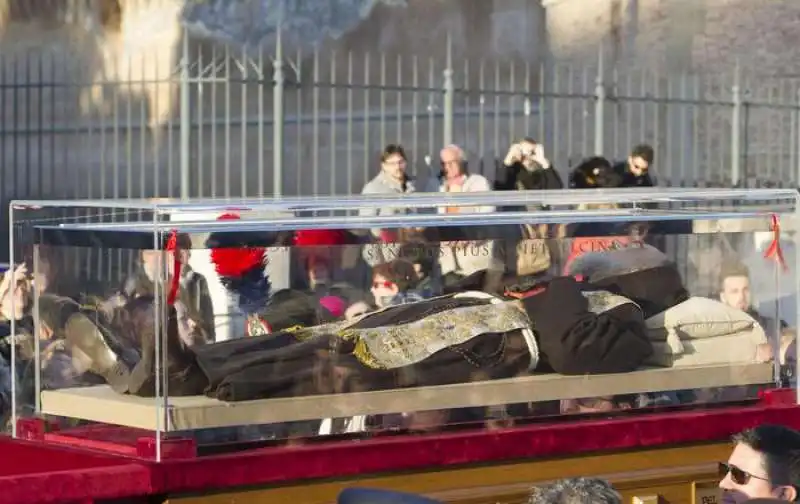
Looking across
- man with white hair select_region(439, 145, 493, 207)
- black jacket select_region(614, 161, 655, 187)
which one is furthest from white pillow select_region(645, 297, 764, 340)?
black jacket select_region(614, 161, 655, 187)

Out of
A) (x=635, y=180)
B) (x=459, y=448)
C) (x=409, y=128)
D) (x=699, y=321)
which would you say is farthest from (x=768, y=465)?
(x=409, y=128)

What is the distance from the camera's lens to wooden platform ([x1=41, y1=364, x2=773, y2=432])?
226 inches

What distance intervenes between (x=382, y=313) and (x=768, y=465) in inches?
54.1

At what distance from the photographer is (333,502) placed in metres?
5.82

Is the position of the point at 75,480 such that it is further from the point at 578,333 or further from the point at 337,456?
the point at 578,333

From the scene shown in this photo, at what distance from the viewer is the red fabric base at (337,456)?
539 cm

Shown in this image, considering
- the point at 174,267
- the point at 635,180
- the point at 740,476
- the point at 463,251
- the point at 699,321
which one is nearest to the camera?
the point at 740,476

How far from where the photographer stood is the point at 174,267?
18.7 ft

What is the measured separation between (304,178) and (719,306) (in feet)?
29.8

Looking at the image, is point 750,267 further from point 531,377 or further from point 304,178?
point 304,178

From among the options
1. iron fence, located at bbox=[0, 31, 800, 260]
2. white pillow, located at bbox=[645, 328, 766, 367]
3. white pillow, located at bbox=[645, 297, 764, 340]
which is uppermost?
iron fence, located at bbox=[0, 31, 800, 260]

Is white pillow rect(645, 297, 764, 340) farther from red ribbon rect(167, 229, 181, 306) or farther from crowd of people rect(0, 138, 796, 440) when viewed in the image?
red ribbon rect(167, 229, 181, 306)

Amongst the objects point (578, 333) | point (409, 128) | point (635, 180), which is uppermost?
point (409, 128)

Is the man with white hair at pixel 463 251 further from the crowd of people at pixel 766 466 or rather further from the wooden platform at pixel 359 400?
the crowd of people at pixel 766 466
